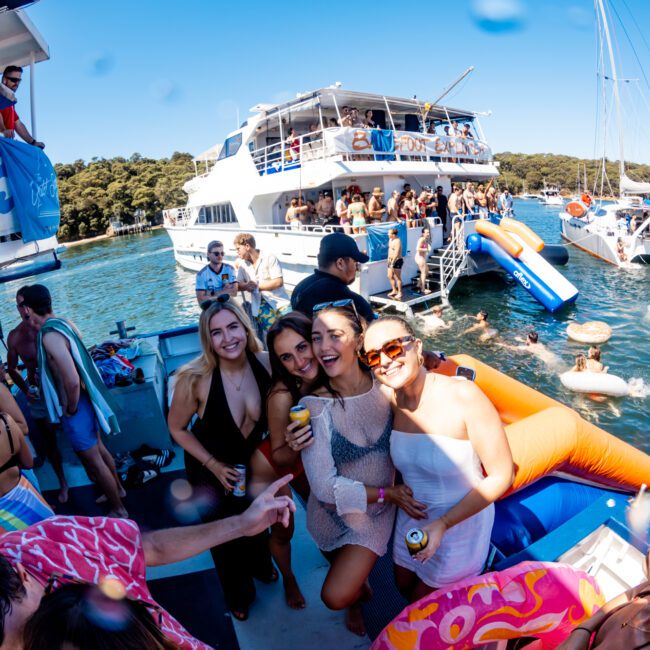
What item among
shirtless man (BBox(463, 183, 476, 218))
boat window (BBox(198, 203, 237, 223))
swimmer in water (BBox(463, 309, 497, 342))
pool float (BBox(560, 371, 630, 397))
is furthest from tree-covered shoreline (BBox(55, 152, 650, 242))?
pool float (BBox(560, 371, 630, 397))

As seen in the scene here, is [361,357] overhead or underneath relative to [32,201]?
underneath

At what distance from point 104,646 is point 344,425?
4.40 ft

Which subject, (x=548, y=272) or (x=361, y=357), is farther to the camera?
(x=548, y=272)

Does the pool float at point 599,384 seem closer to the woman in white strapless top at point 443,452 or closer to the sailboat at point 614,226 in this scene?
the woman in white strapless top at point 443,452

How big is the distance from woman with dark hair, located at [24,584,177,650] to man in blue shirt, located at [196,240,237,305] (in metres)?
4.11

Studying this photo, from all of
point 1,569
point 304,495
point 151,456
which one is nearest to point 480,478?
point 304,495

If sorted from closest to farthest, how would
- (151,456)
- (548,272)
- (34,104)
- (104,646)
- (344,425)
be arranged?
(104,646)
(344,425)
(151,456)
(34,104)
(548,272)

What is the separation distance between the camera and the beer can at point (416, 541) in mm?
1719

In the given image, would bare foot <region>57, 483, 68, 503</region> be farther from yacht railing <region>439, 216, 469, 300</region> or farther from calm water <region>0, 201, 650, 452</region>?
yacht railing <region>439, 216, 469, 300</region>

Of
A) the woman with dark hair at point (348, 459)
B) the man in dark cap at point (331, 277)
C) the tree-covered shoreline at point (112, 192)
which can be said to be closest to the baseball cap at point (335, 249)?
the man in dark cap at point (331, 277)

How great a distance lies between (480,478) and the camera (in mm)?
1921

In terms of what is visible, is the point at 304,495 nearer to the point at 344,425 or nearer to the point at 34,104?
the point at 344,425

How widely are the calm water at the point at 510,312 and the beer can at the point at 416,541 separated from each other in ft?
21.8

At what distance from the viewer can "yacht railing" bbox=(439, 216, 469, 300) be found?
13.4 meters
